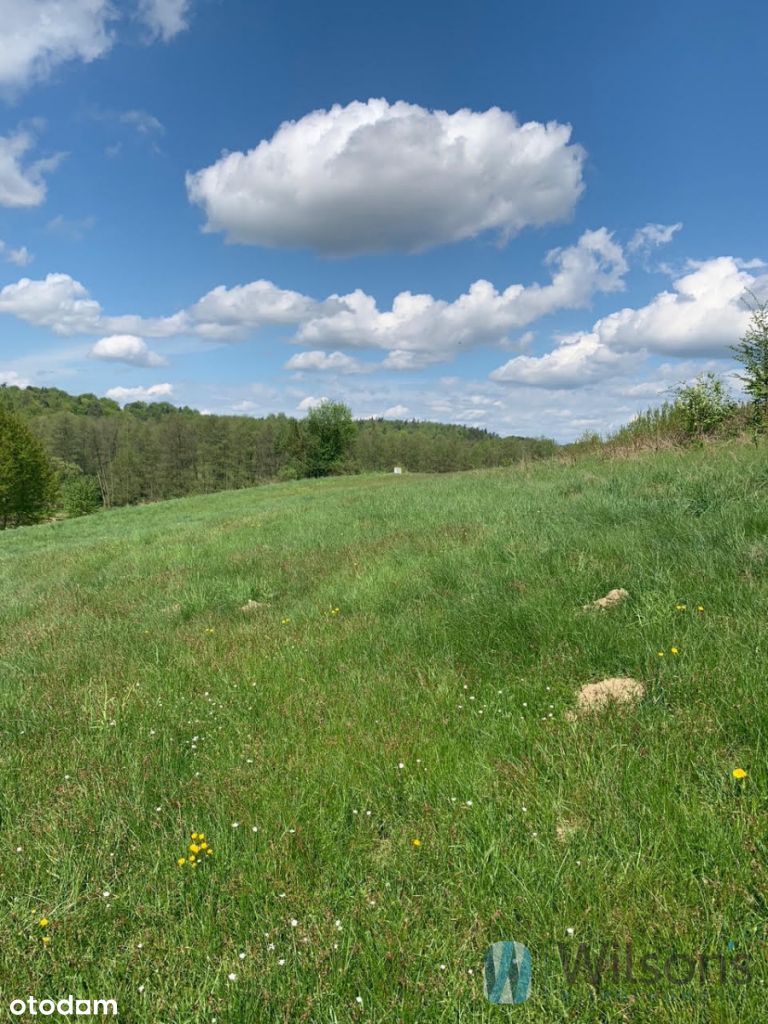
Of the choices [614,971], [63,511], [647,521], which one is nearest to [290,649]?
[614,971]

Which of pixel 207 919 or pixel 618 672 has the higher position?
pixel 618 672

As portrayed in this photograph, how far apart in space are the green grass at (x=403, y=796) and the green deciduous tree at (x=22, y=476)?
45260 mm

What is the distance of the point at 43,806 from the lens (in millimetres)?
2775

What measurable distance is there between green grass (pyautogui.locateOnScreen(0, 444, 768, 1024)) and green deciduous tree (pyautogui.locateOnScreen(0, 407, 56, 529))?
148ft

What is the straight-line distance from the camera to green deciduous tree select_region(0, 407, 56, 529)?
4184 centimetres

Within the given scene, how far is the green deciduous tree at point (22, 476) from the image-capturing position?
4184cm

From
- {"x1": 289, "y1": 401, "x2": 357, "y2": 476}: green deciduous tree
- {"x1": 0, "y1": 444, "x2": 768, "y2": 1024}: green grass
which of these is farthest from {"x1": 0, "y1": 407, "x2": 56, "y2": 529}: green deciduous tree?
{"x1": 0, "y1": 444, "x2": 768, "y2": 1024}: green grass

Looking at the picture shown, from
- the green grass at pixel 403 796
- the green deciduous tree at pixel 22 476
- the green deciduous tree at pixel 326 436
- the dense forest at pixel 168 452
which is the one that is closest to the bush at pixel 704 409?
the green grass at pixel 403 796

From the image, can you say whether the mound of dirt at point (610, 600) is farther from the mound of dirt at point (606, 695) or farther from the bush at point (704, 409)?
the bush at point (704, 409)

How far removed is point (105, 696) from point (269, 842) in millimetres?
2218

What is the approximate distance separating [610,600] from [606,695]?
1.38m

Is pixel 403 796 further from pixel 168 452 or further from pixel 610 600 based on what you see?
pixel 168 452

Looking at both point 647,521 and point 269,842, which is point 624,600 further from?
point 269,842

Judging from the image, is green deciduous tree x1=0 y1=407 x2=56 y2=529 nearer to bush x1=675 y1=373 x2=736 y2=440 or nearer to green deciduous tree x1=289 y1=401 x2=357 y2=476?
green deciduous tree x1=289 y1=401 x2=357 y2=476
